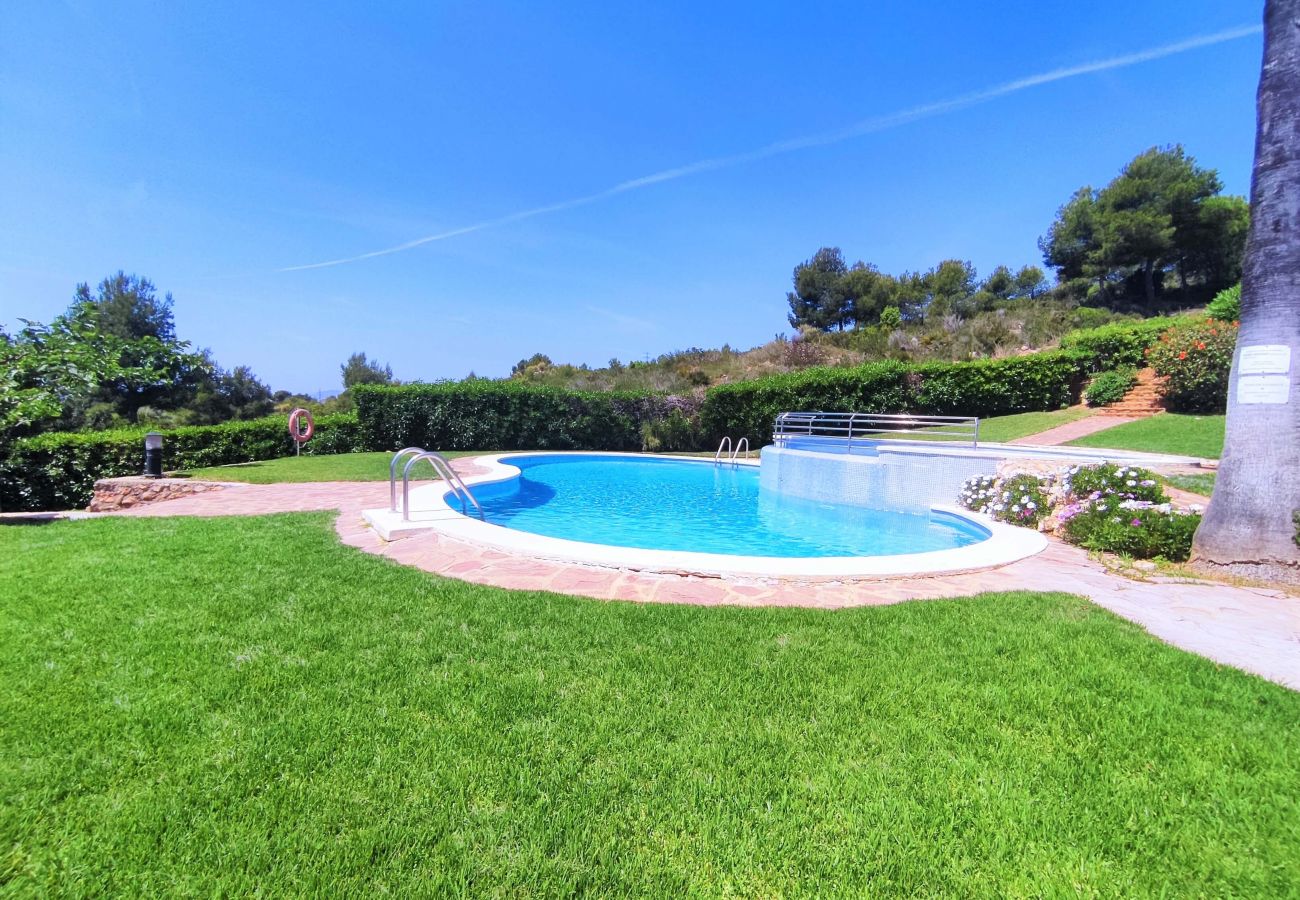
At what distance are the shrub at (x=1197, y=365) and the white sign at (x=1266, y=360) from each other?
11.7m

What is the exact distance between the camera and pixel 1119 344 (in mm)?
16281

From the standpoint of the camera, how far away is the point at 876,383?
1777cm

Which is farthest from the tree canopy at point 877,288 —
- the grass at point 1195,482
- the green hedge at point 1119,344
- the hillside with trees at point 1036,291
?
the grass at point 1195,482

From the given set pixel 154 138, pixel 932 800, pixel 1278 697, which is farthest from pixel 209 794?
pixel 154 138

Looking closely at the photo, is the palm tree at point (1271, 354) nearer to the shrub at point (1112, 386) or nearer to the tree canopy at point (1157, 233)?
the shrub at point (1112, 386)

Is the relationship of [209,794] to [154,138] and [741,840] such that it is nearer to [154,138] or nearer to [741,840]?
[741,840]

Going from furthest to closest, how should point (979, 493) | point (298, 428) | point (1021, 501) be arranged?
point (298, 428)
point (979, 493)
point (1021, 501)

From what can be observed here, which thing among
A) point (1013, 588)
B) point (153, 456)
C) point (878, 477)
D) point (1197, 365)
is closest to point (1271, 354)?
point (1013, 588)

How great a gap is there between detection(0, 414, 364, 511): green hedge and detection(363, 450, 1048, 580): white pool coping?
8204mm

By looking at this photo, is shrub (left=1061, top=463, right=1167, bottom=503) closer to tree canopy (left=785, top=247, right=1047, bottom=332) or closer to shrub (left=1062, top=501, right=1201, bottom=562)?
shrub (left=1062, top=501, right=1201, bottom=562)

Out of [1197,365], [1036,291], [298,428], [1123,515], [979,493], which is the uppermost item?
[1036,291]

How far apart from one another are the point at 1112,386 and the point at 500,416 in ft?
61.7

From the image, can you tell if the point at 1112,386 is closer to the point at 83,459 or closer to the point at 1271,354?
the point at 1271,354

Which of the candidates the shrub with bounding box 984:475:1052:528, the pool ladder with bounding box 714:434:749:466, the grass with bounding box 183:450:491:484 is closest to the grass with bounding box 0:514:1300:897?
the shrub with bounding box 984:475:1052:528
